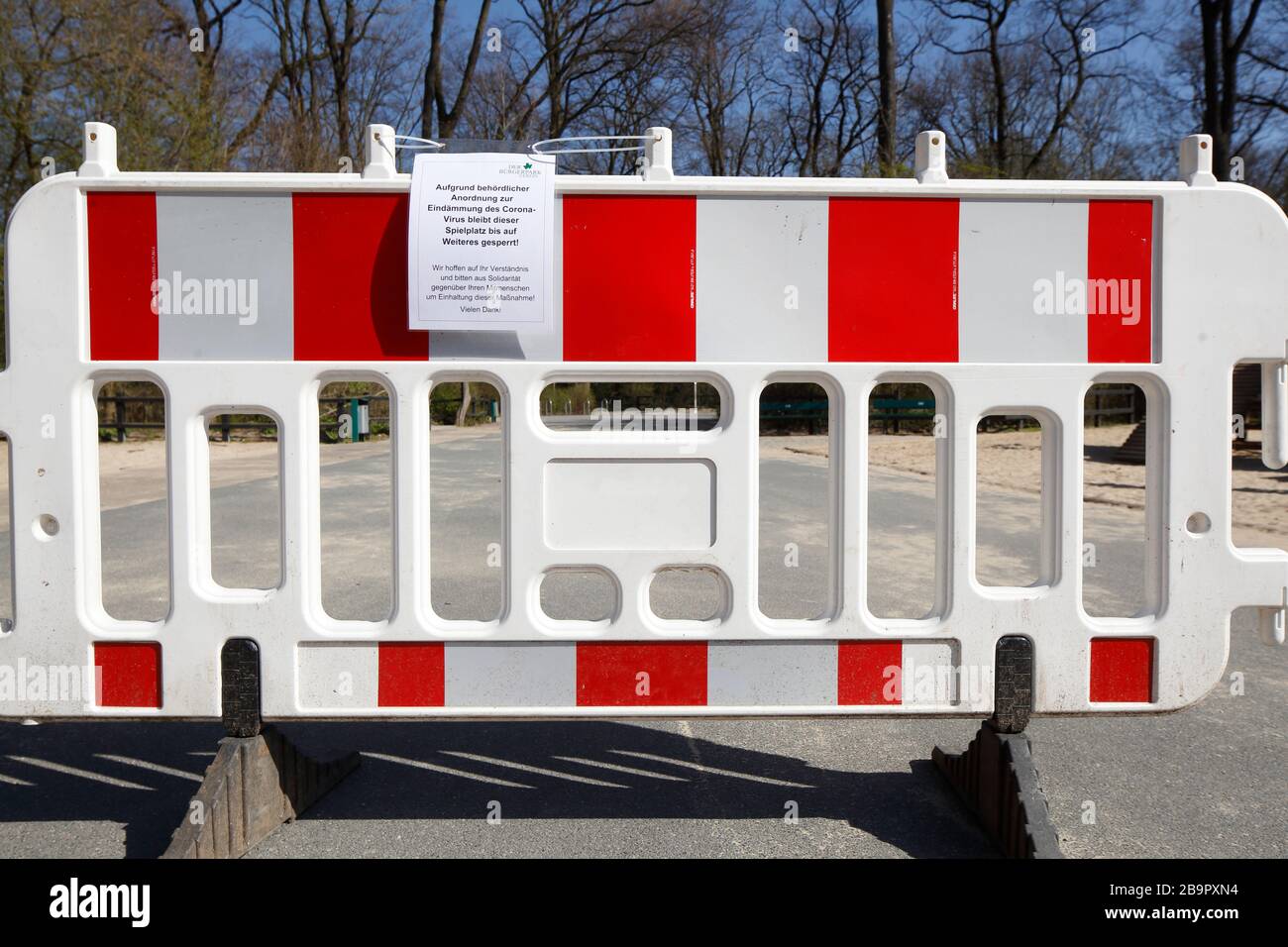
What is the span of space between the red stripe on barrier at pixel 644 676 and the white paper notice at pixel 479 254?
86 cm

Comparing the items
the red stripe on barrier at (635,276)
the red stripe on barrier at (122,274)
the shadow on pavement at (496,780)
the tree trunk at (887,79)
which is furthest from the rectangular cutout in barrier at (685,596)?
the tree trunk at (887,79)

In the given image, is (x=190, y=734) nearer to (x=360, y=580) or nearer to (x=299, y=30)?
(x=360, y=580)

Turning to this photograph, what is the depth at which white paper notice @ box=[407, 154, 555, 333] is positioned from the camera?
7.64 feet

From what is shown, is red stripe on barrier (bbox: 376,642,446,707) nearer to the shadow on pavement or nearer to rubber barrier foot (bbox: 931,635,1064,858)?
the shadow on pavement

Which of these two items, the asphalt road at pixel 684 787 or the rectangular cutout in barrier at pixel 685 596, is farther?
the rectangular cutout in barrier at pixel 685 596

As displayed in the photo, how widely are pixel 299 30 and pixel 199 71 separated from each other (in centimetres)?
842

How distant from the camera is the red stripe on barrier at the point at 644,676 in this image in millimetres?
2443

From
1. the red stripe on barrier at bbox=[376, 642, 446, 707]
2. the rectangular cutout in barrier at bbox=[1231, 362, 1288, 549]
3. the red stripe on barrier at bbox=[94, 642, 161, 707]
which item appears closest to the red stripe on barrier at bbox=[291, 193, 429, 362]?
the red stripe on barrier at bbox=[376, 642, 446, 707]

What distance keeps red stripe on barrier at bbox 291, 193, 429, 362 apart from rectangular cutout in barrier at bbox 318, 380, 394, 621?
0.89 feet

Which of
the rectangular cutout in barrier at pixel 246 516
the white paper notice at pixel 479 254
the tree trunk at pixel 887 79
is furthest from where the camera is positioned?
the tree trunk at pixel 887 79

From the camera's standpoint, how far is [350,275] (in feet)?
7.80

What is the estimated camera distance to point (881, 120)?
28156 mm

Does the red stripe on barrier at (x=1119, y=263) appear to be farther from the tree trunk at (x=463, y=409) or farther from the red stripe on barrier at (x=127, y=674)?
the tree trunk at (x=463, y=409)

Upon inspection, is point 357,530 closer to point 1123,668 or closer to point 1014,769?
point 1014,769
